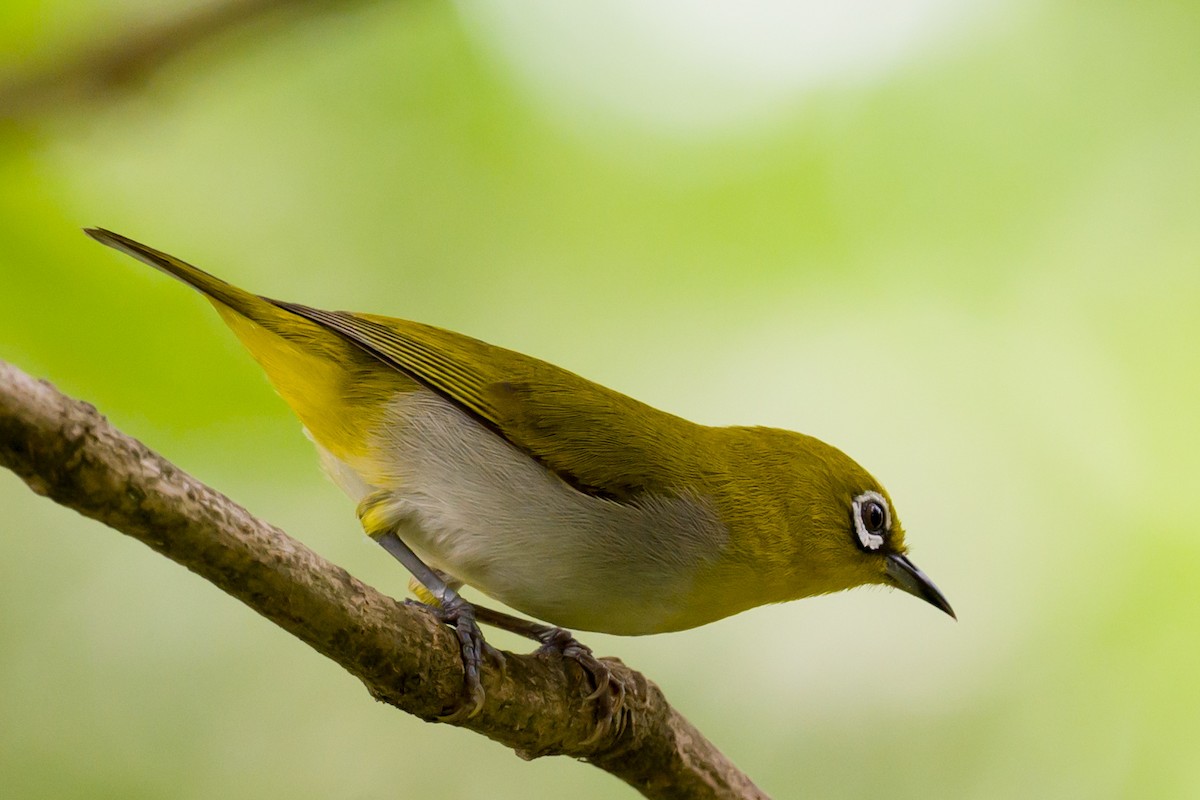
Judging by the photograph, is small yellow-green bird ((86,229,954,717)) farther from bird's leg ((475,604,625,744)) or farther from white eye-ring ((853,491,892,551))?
white eye-ring ((853,491,892,551))

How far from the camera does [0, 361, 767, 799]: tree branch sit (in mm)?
2281

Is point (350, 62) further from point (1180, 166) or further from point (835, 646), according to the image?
point (1180, 166)

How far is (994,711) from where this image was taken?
713 centimetres

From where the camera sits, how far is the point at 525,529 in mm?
4031

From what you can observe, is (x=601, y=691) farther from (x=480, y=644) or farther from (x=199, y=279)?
(x=199, y=279)

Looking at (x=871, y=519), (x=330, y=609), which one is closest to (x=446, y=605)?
(x=330, y=609)

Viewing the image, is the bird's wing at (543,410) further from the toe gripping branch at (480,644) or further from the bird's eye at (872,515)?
the bird's eye at (872,515)

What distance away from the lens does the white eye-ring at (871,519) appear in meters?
4.90

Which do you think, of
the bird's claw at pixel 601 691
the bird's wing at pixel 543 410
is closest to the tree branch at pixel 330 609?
the bird's claw at pixel 601 691

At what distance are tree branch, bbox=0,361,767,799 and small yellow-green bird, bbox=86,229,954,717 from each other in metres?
0.22

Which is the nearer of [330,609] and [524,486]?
[330,609]

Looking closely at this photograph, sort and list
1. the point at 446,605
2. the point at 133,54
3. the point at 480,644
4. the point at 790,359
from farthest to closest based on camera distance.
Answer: the point at 790,359 < the point at 446,605 < the point at 480,644 < the point at 133,54

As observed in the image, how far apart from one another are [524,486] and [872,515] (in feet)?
5.70

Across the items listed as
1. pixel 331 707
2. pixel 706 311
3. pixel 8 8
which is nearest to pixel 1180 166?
pixel 706 311
